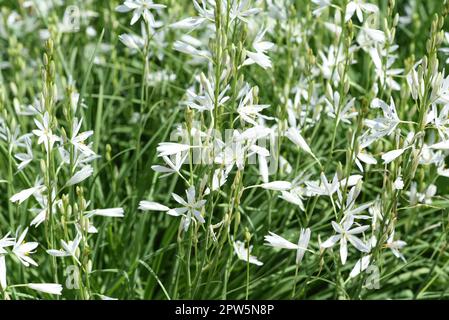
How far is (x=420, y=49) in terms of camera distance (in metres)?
4.64

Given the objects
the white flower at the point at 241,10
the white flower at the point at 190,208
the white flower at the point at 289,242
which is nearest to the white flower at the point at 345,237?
the white flower at the point at 289,242

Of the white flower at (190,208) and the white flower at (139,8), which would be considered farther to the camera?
the white flower at (139,8)

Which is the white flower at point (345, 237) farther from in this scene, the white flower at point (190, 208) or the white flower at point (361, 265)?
the white flower at point (190, 208)

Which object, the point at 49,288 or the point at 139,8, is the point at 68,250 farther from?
the point at 139,8

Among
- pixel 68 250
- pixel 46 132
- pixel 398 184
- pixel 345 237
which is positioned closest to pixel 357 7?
pixel 398 184

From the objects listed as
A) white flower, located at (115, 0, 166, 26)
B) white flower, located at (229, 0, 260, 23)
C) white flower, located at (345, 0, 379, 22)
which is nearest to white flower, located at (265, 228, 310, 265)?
white flower, located at (229, 0, 260, 23)

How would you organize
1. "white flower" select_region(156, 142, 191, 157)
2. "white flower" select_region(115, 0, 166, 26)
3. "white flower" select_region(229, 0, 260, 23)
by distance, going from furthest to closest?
1. "white flower" select_region(115, 0, 166, 26)
2. "white flower" select_region(229, 0, 260, 23)
3. "white flower" select_region(156, 142, 191, 157)

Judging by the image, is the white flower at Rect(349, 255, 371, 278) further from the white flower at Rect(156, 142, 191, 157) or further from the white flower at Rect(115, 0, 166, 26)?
the white flower at Rect(115, 0, 166, 26)

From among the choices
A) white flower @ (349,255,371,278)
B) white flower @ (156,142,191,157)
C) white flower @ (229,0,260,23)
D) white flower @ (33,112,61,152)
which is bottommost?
white flower @ (349,255,371,278)

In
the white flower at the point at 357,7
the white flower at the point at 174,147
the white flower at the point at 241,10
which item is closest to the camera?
the white flower at the point at 174,147

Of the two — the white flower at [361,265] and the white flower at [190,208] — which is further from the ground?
the white flower at [190,208]
